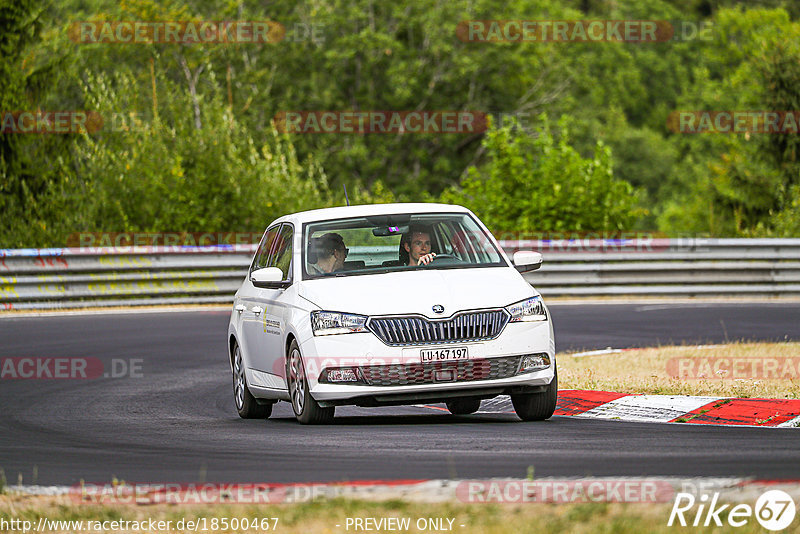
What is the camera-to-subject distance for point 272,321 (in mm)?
10984

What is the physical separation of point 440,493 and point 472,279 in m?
3.87

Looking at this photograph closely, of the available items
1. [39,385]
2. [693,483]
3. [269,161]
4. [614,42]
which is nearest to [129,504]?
[693,483]

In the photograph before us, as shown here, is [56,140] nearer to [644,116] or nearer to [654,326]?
[654,326]

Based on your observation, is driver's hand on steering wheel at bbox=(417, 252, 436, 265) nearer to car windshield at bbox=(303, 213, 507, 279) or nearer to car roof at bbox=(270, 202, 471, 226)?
car windshield at bbox=(303, 213, 507, 279)

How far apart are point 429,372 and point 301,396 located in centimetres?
108

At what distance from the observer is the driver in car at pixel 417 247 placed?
36.2ft

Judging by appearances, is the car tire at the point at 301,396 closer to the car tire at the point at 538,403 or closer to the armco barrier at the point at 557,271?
the car tire at the point at 538,403

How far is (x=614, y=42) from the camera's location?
82312 mm

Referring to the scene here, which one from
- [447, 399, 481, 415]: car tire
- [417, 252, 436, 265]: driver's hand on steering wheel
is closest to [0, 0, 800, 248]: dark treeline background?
[447, 399, 481, 415]: car tire

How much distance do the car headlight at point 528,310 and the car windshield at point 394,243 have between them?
703 millimetres
